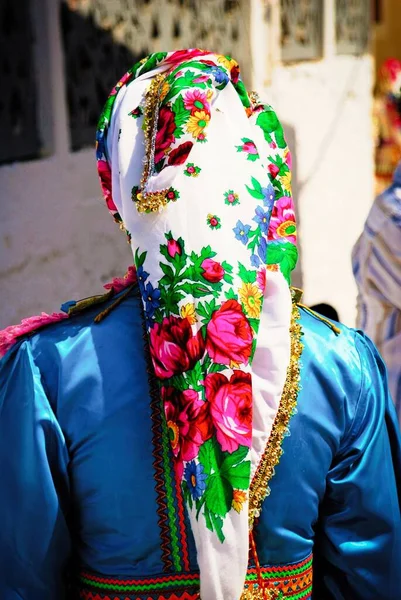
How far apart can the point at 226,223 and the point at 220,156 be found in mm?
121

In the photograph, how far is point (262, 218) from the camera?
143 centimetres

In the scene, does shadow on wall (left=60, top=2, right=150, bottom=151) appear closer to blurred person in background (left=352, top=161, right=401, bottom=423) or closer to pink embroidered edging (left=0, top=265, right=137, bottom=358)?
blurred person in background (left=352, top=161, right=401, bottom=423)

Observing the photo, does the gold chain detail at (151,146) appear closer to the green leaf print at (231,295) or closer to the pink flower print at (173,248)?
the pink flower print at (173,248)

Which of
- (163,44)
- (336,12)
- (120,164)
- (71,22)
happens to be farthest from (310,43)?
(120,164)

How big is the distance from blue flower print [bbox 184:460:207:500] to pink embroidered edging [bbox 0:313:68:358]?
335 mm

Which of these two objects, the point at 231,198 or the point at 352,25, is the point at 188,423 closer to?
the point at 231,198

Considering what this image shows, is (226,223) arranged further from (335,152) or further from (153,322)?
(335,152)

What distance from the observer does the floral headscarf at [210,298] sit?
1.36 m

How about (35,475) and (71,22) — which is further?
(71,22)

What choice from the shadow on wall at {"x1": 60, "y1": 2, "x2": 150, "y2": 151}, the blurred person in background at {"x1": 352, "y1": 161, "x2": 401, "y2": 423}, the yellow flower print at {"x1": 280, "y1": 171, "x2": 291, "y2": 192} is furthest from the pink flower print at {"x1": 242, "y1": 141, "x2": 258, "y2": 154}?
the shadow on wall at {"x1": 60, "y1": 2, "x2": 150, "y2": 151}

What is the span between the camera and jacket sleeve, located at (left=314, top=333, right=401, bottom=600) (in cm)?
154

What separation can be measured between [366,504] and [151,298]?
0.54 m

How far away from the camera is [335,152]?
5.71 metres

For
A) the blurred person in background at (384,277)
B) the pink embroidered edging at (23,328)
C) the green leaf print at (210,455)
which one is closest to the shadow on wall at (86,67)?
the blurred person in background at (384,277)
